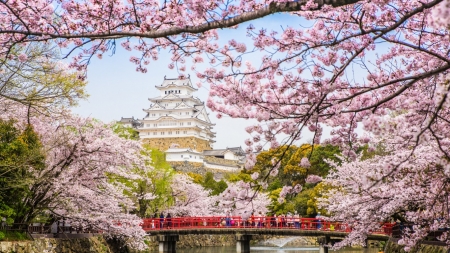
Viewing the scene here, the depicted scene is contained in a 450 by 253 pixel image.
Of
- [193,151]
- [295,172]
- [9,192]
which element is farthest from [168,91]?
[9,192]

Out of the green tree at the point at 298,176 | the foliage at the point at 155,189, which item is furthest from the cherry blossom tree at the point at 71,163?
the green tree at the point at 298,176

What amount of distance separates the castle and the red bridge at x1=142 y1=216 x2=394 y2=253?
129 feet

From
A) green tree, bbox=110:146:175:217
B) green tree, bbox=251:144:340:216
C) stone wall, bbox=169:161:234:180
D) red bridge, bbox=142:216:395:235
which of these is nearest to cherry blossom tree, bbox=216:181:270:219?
red bridge, bbox=142:216:395:235

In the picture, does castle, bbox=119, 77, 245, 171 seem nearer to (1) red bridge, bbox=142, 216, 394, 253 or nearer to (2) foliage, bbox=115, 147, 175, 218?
(2) foliage, bbox=115, 147, 175, 218

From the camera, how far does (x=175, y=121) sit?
71.6 m

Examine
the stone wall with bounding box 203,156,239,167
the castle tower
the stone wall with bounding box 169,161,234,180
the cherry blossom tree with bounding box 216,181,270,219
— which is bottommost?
the cherry blossom tree with bounding box 216,181,270,219

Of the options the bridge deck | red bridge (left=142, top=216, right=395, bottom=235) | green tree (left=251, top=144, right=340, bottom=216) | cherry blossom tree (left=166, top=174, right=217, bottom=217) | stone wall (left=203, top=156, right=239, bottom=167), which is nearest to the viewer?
the bridge deck

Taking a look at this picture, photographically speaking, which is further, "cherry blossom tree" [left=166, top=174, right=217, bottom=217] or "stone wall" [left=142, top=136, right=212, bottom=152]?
"stone wall" [left=142, top=136, right=212, bottom=152]

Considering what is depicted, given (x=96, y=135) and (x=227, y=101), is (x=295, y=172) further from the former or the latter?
(x=227, y=101)

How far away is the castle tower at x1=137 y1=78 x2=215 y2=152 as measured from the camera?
232ft

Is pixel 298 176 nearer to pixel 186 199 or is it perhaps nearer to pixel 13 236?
pixel 186 199

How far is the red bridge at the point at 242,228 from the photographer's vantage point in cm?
2412

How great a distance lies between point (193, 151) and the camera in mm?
66500

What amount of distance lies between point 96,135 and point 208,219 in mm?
13482
